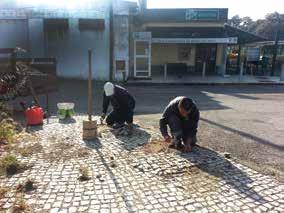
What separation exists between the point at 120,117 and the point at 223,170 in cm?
311

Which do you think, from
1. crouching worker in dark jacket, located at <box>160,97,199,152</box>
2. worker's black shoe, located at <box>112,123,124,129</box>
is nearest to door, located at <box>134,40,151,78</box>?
worker's black shoe, located at <box>112,123,124,129</box>

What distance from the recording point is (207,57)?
72.2ft

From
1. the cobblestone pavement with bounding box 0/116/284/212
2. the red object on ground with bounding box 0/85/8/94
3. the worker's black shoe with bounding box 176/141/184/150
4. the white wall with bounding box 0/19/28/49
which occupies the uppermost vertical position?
the white wall with bounding box 0/19/28/49

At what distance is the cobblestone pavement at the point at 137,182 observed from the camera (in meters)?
3.93

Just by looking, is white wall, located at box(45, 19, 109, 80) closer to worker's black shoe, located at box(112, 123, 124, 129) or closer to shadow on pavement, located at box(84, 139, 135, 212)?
worker's black shoe, located at box(112, 123, 124, 129)

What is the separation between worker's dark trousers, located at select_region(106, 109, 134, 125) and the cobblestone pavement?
3.91 feet

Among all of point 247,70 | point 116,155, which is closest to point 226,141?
point 116,155

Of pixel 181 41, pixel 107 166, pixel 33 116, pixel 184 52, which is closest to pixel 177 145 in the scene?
pixel 107 166

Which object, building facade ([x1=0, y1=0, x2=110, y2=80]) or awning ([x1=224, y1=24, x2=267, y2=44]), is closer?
building facade ([x1=0, y1=0, x2=110, y2=80])

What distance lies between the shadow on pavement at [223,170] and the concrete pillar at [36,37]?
1417 centimetres

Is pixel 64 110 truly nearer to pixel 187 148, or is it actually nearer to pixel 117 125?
pixel 117 125

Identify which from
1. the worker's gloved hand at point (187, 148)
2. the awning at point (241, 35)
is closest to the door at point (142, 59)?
the awning at point (241, 35)

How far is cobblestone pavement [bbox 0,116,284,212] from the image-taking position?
393 cm

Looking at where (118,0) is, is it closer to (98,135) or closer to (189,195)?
(98,135)
